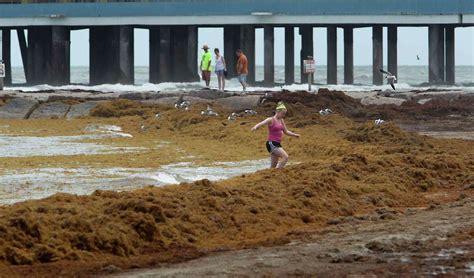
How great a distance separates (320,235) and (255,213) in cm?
120

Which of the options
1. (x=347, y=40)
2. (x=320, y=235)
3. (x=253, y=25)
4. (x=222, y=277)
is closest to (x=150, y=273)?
(x=222, y=277)

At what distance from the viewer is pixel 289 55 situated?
5581 centimetres

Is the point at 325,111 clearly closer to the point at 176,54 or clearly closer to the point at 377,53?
the point at 377,53

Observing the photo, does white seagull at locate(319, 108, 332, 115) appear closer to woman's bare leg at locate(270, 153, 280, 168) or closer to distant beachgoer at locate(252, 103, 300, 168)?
distant beachgoer at locate(252, 103, 300, 168)

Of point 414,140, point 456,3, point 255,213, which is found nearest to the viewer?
point 255,213

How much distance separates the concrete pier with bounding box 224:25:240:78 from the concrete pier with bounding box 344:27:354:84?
4549 mm

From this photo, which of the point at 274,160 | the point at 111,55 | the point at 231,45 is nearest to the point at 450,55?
the point at 231,45

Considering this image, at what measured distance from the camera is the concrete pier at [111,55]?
5274 centimetres

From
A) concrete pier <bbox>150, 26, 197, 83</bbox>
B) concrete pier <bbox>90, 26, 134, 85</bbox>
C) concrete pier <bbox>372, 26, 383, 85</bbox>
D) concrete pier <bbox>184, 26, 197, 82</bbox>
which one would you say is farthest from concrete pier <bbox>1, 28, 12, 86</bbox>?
concrete pier <bbox>372, 26, 383, 85</bbox>

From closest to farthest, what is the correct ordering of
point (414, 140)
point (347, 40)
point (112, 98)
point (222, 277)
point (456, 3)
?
point (222, 277)
point (414, 140)
point (112, 98)
point (456, 3)
point (347, 40)

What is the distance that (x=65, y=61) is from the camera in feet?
176

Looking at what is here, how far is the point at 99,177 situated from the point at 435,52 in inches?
1462

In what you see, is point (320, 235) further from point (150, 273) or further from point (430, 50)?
point (430, 50)

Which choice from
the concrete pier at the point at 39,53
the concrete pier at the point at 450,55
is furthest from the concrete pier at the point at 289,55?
the concrete pier at the point at 39,53
